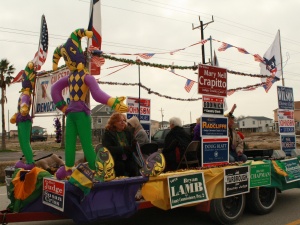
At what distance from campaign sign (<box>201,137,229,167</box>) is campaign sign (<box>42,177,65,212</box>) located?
8.35 feet

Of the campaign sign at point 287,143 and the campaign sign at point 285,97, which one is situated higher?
the campaign sign at point 285,97

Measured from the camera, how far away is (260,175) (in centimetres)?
581

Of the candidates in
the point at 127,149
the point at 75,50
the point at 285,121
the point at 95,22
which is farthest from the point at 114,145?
the point at 285,121

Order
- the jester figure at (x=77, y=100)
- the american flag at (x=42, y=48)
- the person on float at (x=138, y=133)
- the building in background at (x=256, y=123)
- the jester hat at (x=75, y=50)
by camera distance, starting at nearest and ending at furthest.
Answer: the jester figure at (x=77, y=100) < the jester hat at (x=75, y=50) < the american flag at (x=42, y=48) < the person on float at (x=138, y=133) < the building in background at (x=256, y=123)

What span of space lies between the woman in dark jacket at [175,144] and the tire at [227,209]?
104 centimetres

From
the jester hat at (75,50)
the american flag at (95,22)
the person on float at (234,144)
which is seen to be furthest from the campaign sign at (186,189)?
the person on float at (234,144)

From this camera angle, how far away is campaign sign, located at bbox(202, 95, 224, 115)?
233 inches

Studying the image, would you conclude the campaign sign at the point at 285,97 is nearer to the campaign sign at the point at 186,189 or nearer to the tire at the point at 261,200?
the tire at the point at 261,200

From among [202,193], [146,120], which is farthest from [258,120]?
[202,193]

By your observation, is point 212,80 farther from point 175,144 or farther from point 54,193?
point 54,193

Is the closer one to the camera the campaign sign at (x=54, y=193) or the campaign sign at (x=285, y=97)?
the campaign sign at (x=54, y=193)

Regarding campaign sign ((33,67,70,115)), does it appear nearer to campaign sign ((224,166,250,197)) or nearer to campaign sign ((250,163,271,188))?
campaign sign ((224,166,250,197))

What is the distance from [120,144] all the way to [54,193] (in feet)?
4.94

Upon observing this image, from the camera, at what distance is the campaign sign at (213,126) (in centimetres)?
575
